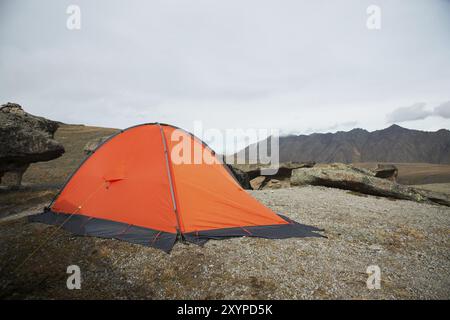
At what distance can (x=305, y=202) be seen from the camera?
37.9 feet

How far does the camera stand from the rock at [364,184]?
1380 cm

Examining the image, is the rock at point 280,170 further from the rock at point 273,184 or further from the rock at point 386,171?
the rock at point 386,171

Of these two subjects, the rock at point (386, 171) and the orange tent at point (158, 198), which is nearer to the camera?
the orange tent at point (158, 198)

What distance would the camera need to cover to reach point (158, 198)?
23.6 ft

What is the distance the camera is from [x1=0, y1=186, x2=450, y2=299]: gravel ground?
4.56m

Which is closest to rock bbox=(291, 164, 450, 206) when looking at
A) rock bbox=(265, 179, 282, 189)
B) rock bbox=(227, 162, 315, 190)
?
rock bbox=(265, 179, 282, 189)

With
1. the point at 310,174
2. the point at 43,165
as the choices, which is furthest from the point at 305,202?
the point at 43,165

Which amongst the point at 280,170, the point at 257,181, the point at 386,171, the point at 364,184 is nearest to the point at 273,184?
the point at 280,170

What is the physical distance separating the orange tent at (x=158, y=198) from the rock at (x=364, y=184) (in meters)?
8.71

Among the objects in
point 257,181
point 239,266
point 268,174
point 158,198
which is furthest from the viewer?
point 257,181

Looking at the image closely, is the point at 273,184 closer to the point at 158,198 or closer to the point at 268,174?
the point at 268,174

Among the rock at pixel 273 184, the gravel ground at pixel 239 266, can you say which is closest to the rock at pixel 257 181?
the rock at pixel 273 184

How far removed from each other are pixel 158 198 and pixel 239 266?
10.4ft
